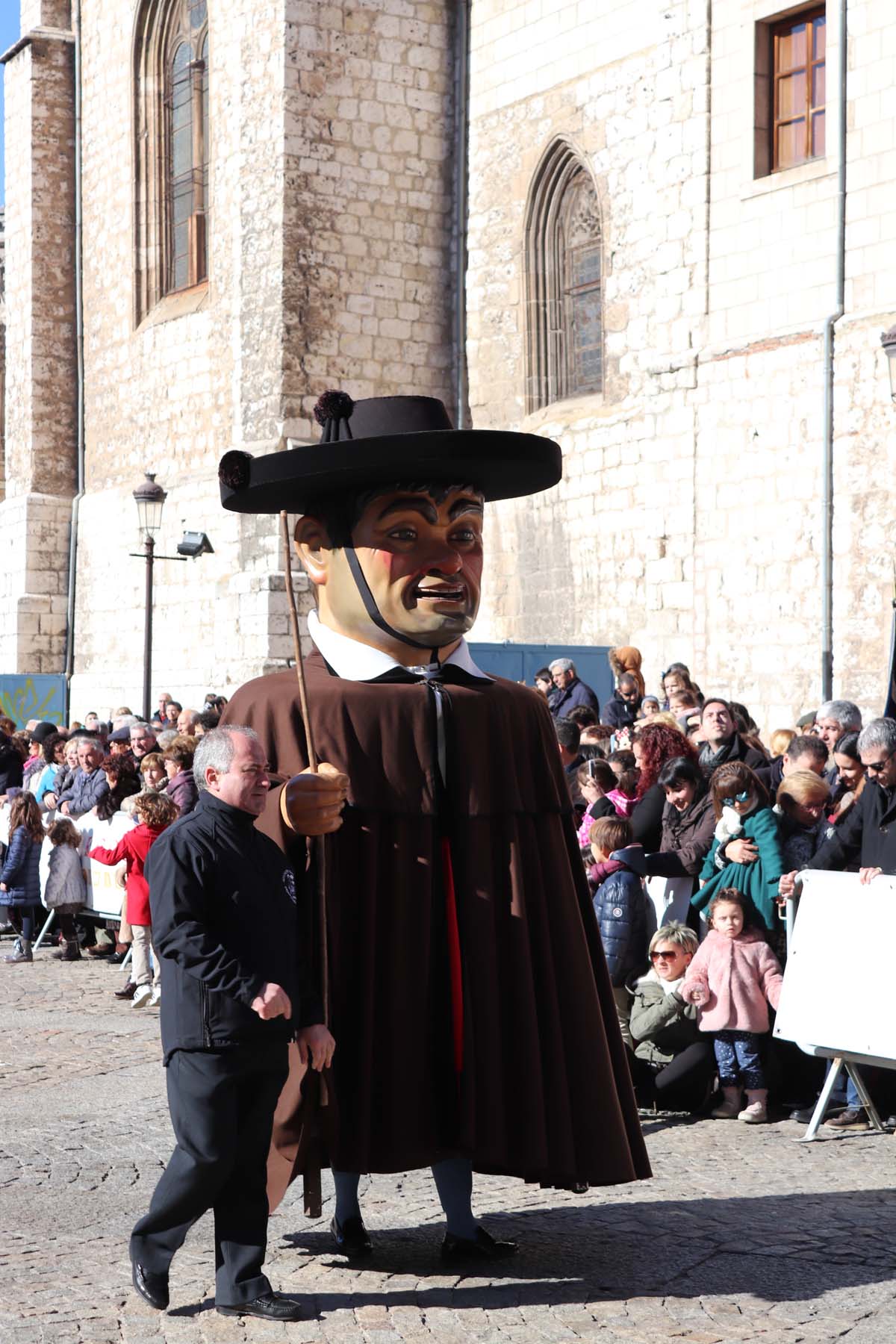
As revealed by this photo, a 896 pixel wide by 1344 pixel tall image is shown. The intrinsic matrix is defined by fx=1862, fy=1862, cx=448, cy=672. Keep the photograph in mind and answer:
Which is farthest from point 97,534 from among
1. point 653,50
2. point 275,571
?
point 653,50

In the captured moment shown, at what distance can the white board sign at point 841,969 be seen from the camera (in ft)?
20.0

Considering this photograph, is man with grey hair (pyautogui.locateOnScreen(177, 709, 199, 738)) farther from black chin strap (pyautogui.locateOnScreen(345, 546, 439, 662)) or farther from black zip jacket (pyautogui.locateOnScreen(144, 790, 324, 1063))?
black zip jacket (pyautogui.locateOnScreen(144, 790, 324, 1063))

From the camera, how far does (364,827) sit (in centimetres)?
449

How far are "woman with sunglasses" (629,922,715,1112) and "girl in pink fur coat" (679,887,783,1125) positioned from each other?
0.08m

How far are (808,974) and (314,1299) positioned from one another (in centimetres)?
259

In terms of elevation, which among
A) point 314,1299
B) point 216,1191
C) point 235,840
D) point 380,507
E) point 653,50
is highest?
point 653,50

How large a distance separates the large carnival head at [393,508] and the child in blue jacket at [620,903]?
2.53 meters

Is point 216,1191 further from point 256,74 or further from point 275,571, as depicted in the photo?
point 256,74

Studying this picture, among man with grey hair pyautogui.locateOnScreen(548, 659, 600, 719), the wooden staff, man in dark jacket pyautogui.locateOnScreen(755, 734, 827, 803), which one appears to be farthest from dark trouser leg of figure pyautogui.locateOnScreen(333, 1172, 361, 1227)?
man with grey hair pyautogui.locateOnScreen(548, 659, 600, 719)

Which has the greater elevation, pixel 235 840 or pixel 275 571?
pixel 275 571

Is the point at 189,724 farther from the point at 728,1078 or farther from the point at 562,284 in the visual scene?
the point at 562,284

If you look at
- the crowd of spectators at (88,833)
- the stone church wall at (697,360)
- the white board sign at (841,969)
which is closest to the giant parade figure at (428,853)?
the white board sign at (841,969)

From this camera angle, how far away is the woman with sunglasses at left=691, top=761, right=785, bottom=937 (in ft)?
22.7

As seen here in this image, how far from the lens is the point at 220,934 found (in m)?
4.12
